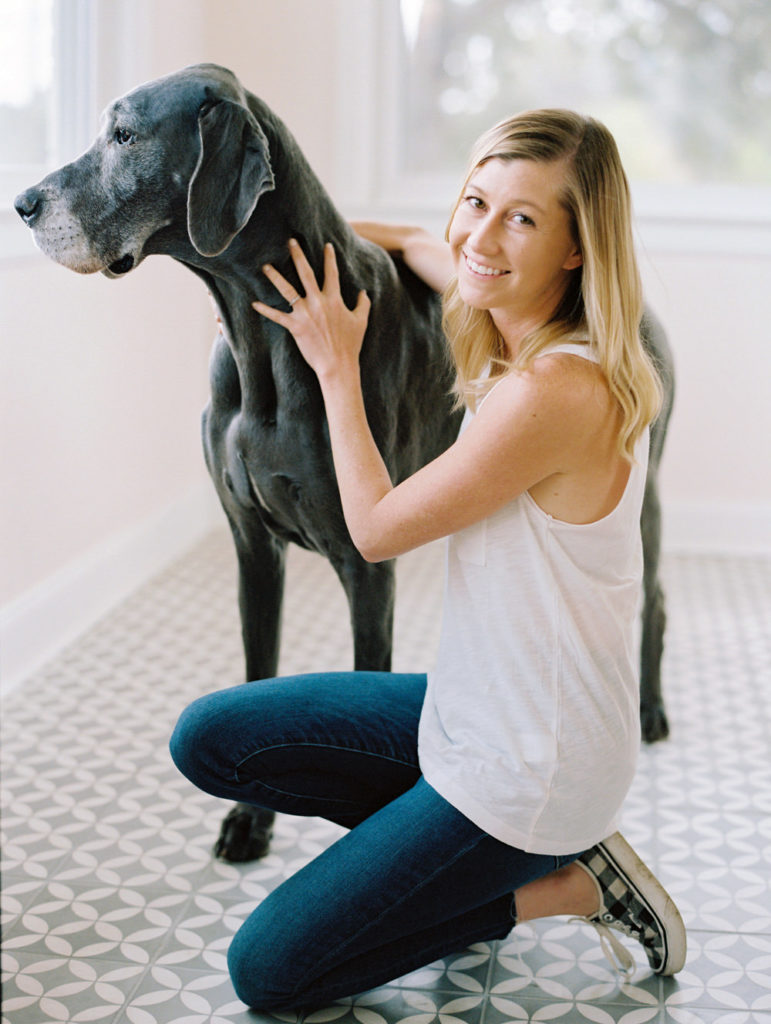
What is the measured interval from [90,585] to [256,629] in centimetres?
129

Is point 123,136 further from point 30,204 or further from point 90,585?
point 90,585

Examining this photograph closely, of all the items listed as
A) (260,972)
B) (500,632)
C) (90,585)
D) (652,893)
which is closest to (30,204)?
(500,632)

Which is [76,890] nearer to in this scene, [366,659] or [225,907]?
[225,907]

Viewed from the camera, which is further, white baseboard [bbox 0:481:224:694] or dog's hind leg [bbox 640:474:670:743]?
white baseboard [bbox 0:481:224:694]

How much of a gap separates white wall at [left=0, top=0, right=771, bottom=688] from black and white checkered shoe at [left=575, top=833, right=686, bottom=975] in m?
1.58

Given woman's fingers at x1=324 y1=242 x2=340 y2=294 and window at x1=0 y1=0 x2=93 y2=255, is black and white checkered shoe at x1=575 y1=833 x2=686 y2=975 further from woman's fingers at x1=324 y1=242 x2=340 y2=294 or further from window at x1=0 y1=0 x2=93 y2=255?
window at x1=0 y1=0 x2=93 y2=255

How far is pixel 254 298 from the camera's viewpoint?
5.47 ft

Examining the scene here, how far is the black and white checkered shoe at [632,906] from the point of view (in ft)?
5.37

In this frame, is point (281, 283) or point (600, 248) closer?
point (600, 248)

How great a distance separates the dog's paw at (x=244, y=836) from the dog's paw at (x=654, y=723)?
886 mm

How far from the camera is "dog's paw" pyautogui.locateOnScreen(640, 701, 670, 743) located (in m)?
2.50

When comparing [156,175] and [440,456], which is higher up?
[156,175]

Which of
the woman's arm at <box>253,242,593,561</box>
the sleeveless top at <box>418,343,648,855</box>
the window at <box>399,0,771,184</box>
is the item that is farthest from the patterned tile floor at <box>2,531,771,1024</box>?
the window at <box>399,0,771,184</box>

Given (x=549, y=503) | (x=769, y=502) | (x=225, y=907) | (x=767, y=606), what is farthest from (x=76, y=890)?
(x=769, y=502)
